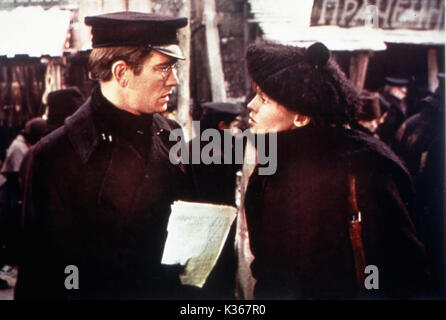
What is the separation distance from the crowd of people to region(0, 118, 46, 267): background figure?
47.0 inches

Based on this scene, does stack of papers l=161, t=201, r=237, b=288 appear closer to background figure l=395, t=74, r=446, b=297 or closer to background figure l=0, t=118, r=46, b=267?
background figure l=0, t=118, r=46, b=267

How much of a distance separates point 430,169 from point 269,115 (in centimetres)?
266

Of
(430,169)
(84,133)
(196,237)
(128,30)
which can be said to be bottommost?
(430,169)

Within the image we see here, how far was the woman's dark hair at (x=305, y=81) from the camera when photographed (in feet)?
7.00

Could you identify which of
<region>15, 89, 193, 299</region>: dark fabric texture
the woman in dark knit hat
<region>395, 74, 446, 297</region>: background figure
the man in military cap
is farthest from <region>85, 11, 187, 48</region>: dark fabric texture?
<region>395, 74, 446, 297</region>: background figure

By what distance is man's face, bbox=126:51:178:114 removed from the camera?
221cm

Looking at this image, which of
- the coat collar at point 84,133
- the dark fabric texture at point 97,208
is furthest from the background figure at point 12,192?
the coat collar at point 84,133

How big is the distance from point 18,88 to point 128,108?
14.6ft

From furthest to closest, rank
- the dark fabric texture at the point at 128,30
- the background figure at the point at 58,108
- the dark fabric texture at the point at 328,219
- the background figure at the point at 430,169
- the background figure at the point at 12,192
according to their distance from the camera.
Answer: the background figure at the point at 430,169 < the background figure at the point at 58,108 < the background figure at the point at 12,192 < the dark fabric texture at the point at 128,30 < the dark fabric texture at the point at 328,219

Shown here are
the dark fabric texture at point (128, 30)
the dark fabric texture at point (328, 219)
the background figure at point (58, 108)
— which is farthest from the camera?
the background figure at point (58, 108)

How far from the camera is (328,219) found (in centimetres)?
216

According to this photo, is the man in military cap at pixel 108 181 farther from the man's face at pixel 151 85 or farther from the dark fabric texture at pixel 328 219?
the dark fabric texture at pixel 328 219

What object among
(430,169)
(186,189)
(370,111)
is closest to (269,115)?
(186,189)

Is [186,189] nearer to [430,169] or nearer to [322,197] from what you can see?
[322,197]
